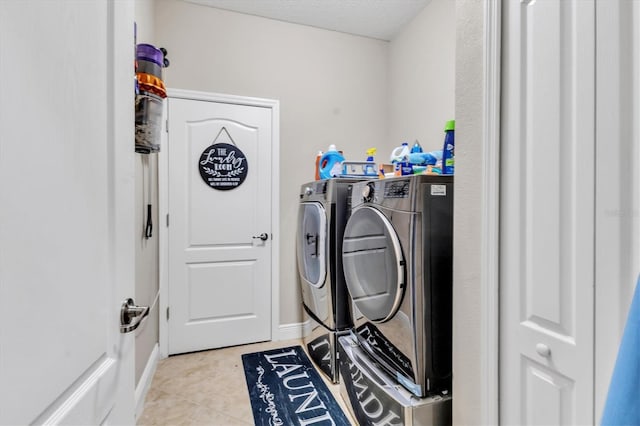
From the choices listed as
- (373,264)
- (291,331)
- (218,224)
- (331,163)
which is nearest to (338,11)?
(331,163)

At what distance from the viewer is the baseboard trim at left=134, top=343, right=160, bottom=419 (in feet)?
5.64

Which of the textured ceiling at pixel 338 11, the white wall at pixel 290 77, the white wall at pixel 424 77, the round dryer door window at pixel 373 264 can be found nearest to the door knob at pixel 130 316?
the round dryer door window at pixel 373 264

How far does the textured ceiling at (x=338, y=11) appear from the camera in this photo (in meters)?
2.43

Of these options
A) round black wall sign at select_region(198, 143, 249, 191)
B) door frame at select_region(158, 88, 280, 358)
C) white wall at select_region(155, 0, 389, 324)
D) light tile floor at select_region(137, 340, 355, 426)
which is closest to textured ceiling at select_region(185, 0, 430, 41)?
white wall at select_region(155, 0, 389, 324)

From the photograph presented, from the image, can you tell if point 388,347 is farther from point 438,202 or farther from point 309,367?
point 309,367

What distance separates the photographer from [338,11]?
8.31 feet

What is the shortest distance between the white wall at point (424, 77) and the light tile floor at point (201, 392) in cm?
210

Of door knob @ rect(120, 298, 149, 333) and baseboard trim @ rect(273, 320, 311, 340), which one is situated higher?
door knob @ rect(120, 298, 149, 333)

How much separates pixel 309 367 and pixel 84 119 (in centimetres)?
214

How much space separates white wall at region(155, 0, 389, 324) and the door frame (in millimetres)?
62

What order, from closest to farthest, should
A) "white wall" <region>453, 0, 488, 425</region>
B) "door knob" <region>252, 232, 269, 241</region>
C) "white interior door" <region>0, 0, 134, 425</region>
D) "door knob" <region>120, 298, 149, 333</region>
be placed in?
Answer: "white interior door" <region>0, 0, 134, 425</region>
"door knob" <region>120, 298, 149, 333</region>
"white wall" <region>453, 0, 488, 425</region>
"door knob" <region>252, 232, 269, 241</region>

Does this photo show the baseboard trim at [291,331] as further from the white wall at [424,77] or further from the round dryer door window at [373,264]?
the white wall at [424,77]

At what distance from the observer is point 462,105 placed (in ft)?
3.52

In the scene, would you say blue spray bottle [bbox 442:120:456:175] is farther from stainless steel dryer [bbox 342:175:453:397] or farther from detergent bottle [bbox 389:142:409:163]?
detergent bottle [bbox 389:142:409:163]
